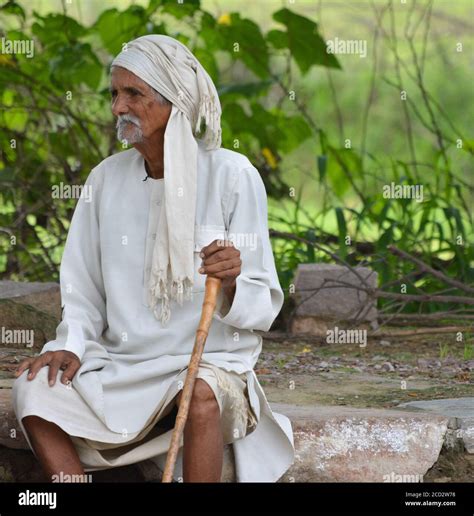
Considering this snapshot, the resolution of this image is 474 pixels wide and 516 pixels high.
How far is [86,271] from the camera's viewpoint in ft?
12.2

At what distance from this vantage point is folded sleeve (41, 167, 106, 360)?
366 cm

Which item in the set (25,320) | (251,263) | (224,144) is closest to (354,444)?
(251,263)

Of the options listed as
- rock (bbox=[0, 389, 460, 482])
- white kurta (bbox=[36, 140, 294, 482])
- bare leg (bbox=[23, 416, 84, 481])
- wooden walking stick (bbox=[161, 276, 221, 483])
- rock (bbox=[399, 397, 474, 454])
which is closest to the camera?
wooden walking stick (bbox=[161, 276, 221, 483])

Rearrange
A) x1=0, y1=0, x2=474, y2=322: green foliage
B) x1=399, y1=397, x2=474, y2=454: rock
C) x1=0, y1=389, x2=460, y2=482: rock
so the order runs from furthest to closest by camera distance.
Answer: x1=0, y1=0, x2=474, y2=322: green foliage
x1=399, y1=397, x2=474, y2=454: rock
x1=0, y1=389, x2=460, y2=482: rock

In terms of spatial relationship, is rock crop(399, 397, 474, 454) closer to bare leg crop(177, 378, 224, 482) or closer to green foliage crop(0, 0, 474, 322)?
bare leg crop(177, 378, 224, 482)

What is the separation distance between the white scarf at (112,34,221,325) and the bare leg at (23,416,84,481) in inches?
19.5

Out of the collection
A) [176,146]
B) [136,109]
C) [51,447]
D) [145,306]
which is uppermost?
[136,109]

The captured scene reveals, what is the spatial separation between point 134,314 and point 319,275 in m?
2.76

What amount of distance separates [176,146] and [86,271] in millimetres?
542

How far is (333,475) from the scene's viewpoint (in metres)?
3.81

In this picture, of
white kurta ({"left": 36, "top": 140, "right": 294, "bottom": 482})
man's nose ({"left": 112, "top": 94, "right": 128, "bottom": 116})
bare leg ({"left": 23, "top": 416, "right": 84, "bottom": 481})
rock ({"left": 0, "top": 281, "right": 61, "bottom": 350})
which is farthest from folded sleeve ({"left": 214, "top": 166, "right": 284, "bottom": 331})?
rock ({"left": 0, "top": 281, "right": 61, "bottom": 350})

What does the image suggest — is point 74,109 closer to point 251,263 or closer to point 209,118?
point 209,118

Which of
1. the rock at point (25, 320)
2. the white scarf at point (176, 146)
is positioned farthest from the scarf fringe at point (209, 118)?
the rock at point (25, 320)

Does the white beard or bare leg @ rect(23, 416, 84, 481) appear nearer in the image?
bare leg @ rect(23, 416, 84, 481)
